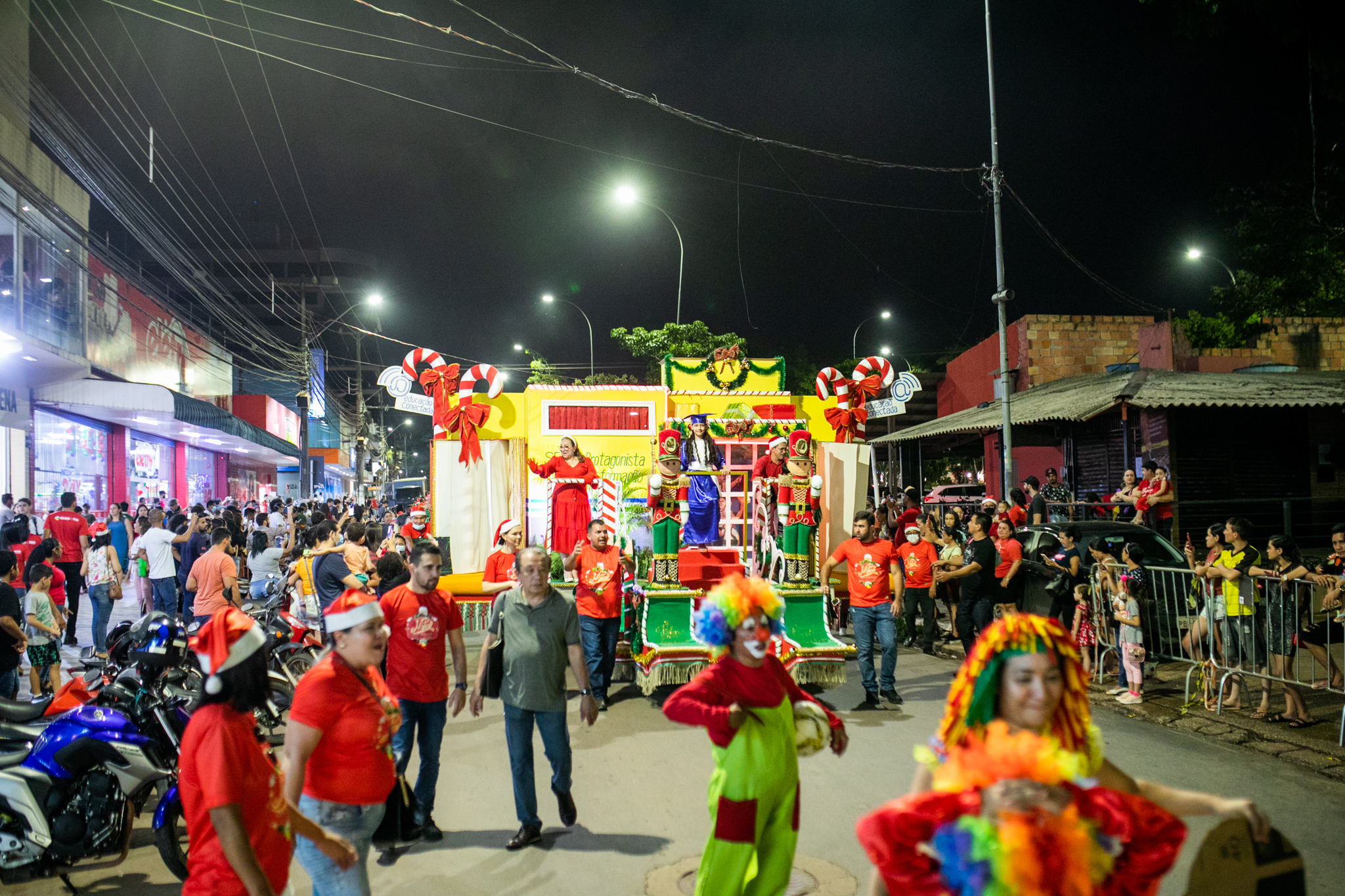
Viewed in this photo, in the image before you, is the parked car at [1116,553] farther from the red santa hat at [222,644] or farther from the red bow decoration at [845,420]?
the red santa hat at [222,644]

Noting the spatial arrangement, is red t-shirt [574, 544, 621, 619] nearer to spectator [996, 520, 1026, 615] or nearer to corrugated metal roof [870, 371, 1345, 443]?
spectator [996, 520, 1026, 615]

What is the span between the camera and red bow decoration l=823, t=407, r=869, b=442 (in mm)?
12352

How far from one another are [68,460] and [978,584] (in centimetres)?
2051

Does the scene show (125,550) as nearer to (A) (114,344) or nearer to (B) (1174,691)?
(A) (114,344)

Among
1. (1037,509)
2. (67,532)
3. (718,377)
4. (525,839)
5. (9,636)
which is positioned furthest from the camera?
(1037,509)

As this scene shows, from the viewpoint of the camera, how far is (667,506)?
32.3 ft

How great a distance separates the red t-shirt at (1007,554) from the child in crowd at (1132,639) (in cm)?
180

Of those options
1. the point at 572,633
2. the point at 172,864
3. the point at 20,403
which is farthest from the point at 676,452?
the point at 20,403

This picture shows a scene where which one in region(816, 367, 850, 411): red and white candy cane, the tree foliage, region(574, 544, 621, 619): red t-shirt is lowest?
region(574, 544, 621, 619): red t-shirt

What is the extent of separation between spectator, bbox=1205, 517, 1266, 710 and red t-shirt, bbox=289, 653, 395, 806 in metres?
7.71

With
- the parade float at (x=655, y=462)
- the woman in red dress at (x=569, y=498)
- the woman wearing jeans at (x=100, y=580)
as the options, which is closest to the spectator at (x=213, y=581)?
the woman wearing jeans at (x=100, y=580)

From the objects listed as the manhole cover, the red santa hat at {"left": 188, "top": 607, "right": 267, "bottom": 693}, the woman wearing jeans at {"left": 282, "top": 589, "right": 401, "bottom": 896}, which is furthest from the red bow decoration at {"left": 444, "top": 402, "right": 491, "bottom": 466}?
the red santa hat at {"left": 188, "top": 607, "right": 267, "bottom": 693}

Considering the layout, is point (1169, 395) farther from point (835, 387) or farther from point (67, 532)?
point (67, 532)

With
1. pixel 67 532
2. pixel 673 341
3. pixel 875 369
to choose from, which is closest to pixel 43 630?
pixel 67 532
